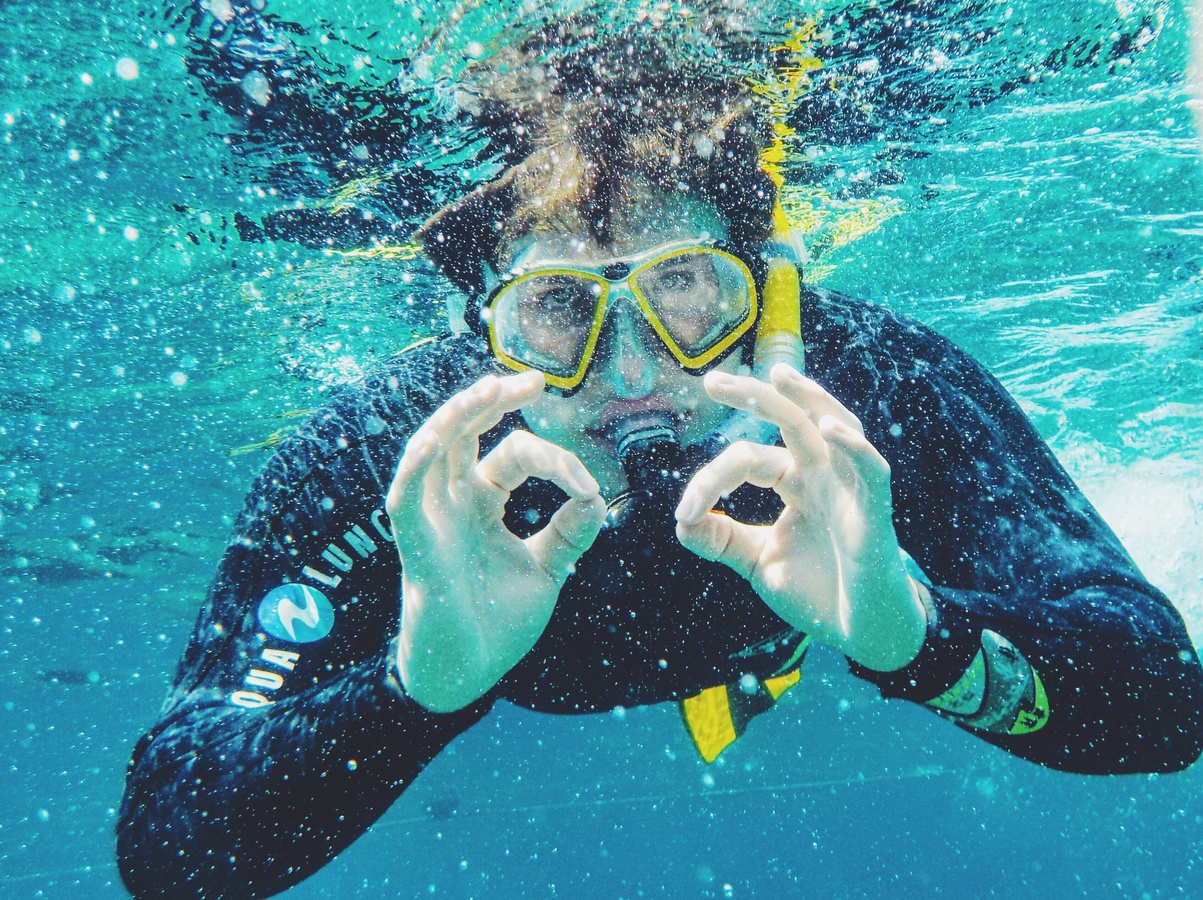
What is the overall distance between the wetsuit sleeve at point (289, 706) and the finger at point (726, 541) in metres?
0.91

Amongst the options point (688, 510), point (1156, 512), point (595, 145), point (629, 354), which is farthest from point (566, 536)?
point (1156, 512)

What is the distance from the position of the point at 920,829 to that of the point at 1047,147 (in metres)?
89.0

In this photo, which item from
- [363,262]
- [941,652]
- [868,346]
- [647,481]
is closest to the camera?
[941,652]

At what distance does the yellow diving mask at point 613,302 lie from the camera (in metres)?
2.75

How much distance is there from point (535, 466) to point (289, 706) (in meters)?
1.20

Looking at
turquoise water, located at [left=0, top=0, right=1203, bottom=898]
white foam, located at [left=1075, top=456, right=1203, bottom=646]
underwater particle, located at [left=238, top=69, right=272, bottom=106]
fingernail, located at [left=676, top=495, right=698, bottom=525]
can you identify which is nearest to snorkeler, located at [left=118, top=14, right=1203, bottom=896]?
fingernail, located at [left=676, top=495, right=698, bottom=525]

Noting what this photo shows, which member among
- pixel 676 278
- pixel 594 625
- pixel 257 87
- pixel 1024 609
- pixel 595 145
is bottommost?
pixel 594 625

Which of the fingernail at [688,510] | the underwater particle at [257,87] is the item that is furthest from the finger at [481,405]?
the underwater particle at [257,87]

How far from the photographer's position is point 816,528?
79.9 inches

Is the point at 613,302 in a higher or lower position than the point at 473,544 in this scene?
higher

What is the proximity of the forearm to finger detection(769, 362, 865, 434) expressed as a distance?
4.50 feet

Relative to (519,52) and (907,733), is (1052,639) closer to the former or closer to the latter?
(519,52)

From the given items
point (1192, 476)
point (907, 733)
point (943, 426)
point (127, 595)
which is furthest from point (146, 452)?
point (907, 733)

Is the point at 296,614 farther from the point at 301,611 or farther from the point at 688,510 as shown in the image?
the point at 688,510
